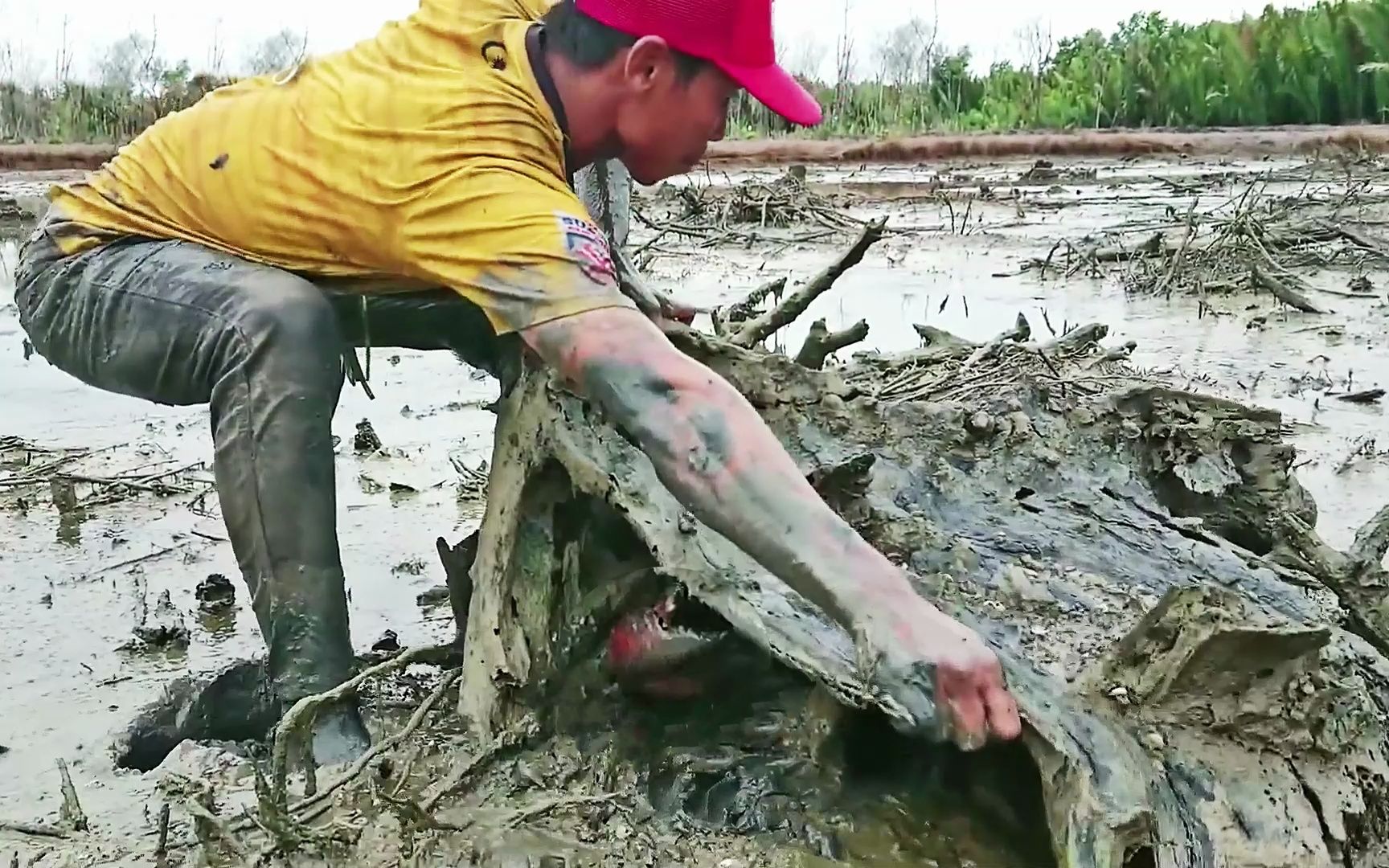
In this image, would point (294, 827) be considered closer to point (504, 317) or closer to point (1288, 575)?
point (504, 317)

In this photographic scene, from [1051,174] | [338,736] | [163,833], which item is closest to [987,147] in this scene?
[1051,174]

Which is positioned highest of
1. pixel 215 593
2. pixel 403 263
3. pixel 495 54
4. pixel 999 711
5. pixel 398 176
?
pixel 495 54

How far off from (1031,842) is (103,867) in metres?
1.49

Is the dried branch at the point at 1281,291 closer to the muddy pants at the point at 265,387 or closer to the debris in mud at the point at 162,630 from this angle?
the muddy pants at the point at 265,387

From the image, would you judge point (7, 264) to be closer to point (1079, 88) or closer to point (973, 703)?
point (973, 703)

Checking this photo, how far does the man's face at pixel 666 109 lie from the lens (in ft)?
8.16

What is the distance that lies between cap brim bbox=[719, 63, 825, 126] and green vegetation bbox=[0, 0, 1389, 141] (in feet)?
48.4

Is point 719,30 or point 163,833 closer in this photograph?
point 163,833

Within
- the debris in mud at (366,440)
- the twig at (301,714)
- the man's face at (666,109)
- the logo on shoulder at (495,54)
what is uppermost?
the logo on shoulder at (495,54)

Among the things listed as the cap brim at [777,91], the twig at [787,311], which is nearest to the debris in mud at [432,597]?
the twig at [787,311]

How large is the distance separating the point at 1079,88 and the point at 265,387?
809 inches

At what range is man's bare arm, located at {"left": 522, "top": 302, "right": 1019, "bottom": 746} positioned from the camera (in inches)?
73.6

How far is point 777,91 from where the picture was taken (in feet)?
8.20

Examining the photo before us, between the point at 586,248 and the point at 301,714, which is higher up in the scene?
the point at 586,248
